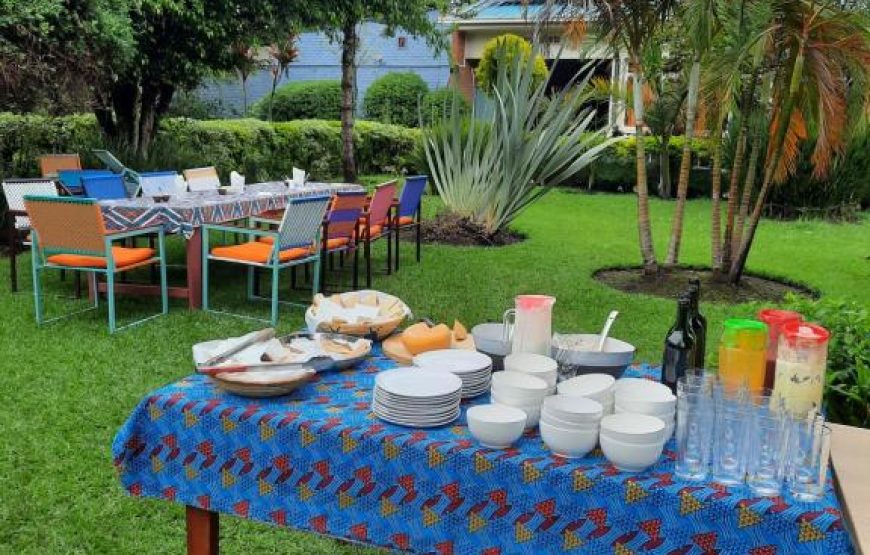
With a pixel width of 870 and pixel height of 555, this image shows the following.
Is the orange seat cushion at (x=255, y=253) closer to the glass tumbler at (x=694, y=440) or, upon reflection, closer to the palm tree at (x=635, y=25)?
the palm tree at (x=635, y=25)

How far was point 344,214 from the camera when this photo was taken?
638 cm

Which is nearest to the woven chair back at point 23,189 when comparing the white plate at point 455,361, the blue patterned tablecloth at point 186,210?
the blue patterned tablecloth at point 186,210

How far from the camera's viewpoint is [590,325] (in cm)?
581

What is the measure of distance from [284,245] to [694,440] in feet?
14.2

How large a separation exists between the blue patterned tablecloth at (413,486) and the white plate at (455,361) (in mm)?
91

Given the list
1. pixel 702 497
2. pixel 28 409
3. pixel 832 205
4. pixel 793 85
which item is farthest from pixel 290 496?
pixel 832 205

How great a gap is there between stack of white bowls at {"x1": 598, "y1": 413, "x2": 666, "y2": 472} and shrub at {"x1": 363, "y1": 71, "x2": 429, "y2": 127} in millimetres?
19644

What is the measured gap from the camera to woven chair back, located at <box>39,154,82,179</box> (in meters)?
8.29

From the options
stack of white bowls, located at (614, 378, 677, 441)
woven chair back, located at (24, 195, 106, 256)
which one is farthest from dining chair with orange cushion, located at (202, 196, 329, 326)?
stack of white bowls, located at (614, 378, 677, 441)

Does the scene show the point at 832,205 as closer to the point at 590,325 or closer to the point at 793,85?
the point at 793,85

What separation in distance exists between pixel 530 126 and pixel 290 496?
7698 mm

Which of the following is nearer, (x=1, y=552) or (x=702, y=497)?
(x=702, y=497)

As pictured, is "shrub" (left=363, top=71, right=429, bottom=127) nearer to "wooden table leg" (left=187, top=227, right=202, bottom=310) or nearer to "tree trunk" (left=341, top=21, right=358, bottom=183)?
"tree trunk" (left=341, top=21, right=358, bottom=183)

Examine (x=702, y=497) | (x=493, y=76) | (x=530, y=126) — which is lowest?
(x=702, y=497)
